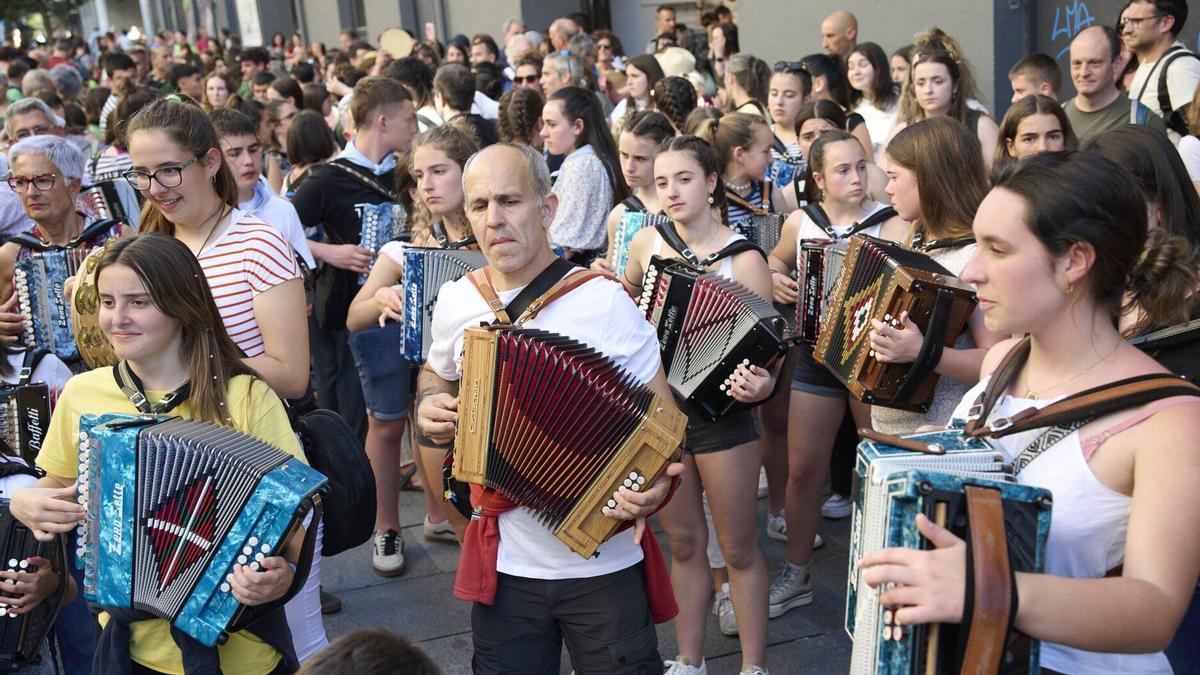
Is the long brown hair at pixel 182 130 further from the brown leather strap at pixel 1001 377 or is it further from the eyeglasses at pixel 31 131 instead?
the eyeglasses at pixel 31 131

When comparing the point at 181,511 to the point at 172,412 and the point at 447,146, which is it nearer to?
the point at 172,412

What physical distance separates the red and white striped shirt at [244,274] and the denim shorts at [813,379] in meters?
2.06

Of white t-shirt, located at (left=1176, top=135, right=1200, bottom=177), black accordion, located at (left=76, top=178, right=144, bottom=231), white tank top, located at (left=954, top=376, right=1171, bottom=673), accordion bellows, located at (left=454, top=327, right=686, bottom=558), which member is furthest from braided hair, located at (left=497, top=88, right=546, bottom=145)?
white tank top, located at (left=954, top=376, right=1171, bottom=673)

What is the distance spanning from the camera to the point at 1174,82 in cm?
629

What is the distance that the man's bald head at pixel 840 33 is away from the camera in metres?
9.27

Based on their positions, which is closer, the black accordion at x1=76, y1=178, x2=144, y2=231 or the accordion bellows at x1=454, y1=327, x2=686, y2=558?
the accordion bellows at x1=454, y1=327, x2=686, y2=558

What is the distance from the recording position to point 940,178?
154 inches

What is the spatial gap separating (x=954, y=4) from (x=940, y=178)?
608cm

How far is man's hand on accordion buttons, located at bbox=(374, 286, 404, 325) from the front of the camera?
15.0 feet

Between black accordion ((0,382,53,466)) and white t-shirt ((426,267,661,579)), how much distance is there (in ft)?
5.70

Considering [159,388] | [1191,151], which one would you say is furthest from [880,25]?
[159,388]

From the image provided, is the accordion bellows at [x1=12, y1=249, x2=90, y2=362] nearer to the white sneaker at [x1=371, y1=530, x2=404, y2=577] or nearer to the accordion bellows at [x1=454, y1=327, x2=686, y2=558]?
the white sneaker at [x1=371, y1=530, x2=404, y2=577]

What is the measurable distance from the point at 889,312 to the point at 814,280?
2.71ft

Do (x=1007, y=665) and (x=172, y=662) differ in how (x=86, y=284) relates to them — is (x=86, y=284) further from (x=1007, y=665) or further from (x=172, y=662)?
(x=1007, y=665)
